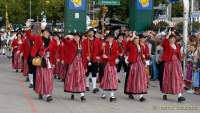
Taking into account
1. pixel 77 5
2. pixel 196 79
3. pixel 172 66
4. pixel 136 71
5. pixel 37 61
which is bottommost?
pixel 196 79

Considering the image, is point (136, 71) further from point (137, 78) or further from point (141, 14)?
point (141, 14)

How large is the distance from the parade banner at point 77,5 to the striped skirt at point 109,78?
17850mm

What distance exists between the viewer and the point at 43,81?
14.0m

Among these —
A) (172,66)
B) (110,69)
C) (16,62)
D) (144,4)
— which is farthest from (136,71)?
(144,4)

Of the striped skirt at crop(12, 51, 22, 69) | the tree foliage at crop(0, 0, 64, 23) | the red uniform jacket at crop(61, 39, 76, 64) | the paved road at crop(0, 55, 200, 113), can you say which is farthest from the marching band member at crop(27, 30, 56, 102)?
the tree foliage at crop(0, 0, 64, 23)

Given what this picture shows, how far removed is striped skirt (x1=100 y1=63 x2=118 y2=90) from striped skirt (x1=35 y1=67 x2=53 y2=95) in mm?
1423

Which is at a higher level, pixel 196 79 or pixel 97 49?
pixel 97 49

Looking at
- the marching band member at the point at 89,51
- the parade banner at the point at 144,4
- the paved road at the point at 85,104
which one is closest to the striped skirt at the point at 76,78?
the paved road at the point at 85,104

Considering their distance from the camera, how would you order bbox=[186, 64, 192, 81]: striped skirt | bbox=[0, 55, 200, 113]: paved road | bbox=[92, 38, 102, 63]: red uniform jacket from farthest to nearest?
bbox=[186, 64, 192, 81]: striped skirt → bbox=[92, 38, 102, 63]: red uniform jacket → bbox=[0, 55, 200, 113]: paved road

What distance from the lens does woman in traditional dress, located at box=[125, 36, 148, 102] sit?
14.5 metres

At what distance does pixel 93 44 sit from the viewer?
51.0 ft

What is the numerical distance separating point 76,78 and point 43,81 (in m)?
0.80

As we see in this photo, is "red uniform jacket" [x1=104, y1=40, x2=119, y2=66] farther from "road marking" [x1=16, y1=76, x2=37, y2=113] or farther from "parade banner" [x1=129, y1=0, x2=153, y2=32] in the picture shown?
"parade banner" [x1=129, y1=0, x2=153, y2=32]

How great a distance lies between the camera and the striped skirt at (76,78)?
1418cm
